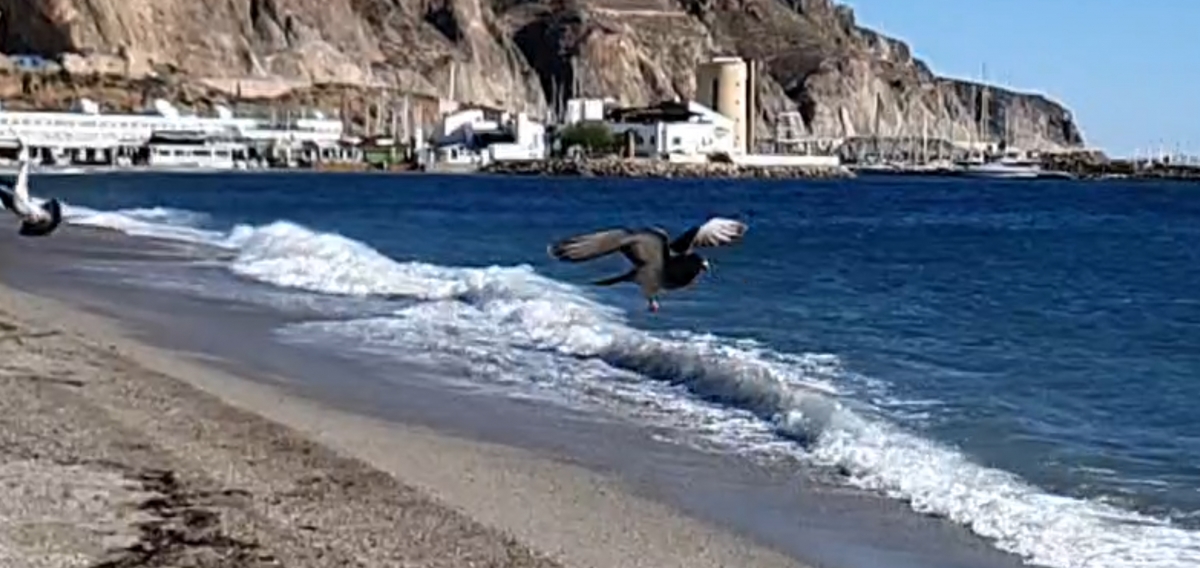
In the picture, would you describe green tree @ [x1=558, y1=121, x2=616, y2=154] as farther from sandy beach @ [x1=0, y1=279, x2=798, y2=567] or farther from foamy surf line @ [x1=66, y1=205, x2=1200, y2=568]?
sandy beach @ [x1=0, y1=279, x2=798, y2=567]

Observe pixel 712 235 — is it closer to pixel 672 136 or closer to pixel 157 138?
pixel 157 138

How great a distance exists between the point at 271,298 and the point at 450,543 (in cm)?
1981

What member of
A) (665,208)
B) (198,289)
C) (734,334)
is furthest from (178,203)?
(734,334)

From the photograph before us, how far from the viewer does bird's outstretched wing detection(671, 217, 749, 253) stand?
7.86 meters

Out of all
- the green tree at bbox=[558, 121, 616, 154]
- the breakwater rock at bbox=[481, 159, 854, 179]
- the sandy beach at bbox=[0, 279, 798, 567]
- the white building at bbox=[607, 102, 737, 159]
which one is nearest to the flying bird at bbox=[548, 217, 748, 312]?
the sandy beach at bbox=[0, 279, 798, 567]

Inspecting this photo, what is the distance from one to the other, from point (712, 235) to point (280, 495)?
5095 millimetres

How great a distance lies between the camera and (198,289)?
104 feet

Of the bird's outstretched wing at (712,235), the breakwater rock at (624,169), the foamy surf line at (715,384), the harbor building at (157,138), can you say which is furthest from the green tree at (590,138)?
the bird's outstretched wing at (712,235)

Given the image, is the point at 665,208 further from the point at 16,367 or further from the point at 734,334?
the point at 16,367

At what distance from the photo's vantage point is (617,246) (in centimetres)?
752

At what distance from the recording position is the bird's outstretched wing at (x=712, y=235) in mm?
7859

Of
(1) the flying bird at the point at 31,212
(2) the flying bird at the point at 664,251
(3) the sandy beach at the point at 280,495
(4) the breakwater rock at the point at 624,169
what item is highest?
(2) the flying bird at the point at 664,251

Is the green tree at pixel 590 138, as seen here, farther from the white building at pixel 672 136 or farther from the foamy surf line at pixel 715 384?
the foamy surf line at pixel 715 384

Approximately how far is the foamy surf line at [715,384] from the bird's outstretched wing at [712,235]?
15.9 ft
